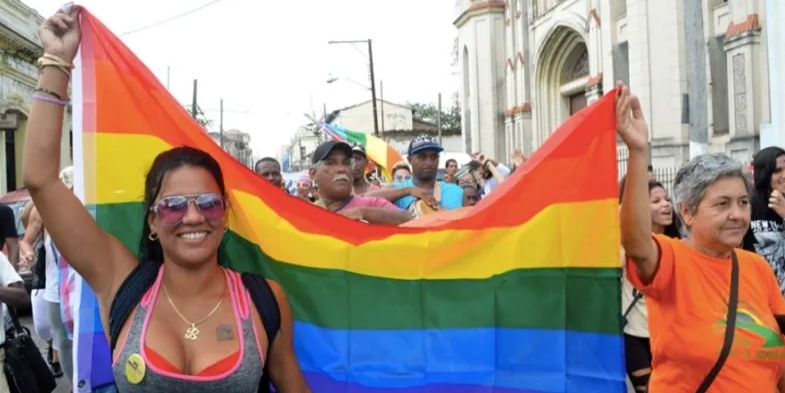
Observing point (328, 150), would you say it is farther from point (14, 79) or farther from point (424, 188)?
point (14, 79)

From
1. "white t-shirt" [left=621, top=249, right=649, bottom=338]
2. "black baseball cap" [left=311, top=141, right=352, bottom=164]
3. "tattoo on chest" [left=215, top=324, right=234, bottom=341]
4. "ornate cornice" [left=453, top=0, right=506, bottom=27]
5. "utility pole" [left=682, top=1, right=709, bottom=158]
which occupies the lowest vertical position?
"white t-shirt" [left=621, top=249, right=649, bottom=338]

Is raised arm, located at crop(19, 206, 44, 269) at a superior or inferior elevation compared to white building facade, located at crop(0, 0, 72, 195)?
inferior

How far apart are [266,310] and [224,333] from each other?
0.54 feet

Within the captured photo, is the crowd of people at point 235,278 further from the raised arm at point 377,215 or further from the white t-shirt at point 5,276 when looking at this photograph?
the raised arm at point 377,215

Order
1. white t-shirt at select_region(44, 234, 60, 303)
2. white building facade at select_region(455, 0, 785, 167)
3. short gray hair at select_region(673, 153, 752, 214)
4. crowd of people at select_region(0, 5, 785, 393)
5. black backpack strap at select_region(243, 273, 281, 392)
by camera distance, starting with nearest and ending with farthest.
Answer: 1. crowd of people at select_region(0, 5, 785, 393)
2. black backpack strap at select_region(243, 273, 281, 392)
3. short gray hair at select_region(673, 153, 752, 214)
4. white t-shirt at select_region(44, 234, 60, 303)
5. white building facade at select_region(455, 0, 785, 167)

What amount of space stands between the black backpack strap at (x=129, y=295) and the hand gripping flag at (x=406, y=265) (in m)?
0.46

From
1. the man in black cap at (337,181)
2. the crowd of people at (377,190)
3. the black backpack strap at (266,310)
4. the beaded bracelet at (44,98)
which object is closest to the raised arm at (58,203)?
the beaded bracelet at (44,98)

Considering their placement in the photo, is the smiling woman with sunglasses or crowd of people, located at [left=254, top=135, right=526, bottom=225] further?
crowd of people, located at [left=254, top=135, right=526, bottom=225]

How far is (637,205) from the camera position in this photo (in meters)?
3.07

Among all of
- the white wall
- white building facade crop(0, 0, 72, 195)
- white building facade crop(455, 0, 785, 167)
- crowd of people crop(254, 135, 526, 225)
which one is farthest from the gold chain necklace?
the white wall

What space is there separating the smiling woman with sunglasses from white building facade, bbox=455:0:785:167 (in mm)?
12663

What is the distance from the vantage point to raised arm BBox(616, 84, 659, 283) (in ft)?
9.89

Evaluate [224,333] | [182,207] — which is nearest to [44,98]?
[182,207]

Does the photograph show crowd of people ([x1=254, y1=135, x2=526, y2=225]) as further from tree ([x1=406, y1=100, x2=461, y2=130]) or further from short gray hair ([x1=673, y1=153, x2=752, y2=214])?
tree ([x1=406, y1=100, x2=461, y2=130])
